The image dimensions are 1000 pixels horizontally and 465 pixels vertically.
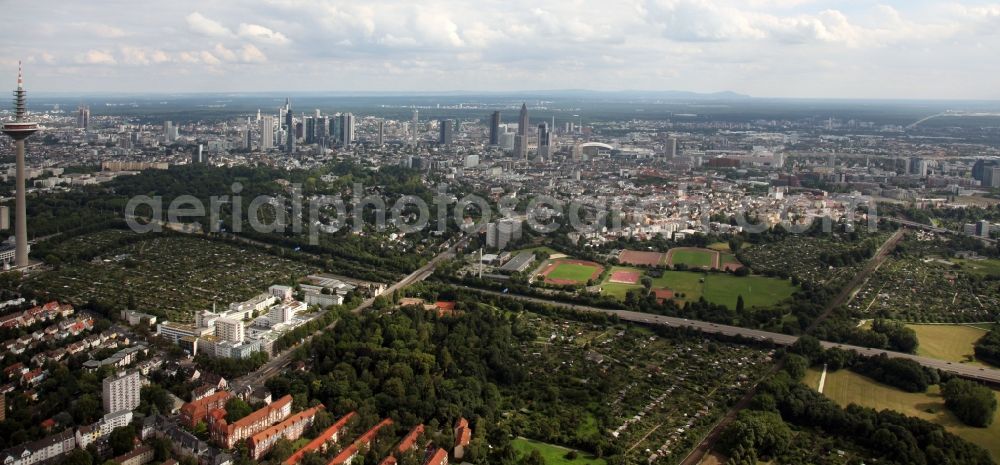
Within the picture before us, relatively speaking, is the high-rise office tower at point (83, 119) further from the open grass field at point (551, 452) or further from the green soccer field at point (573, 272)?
the open grass field at point (551, 452)

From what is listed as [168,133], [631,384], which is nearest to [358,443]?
[631,384]

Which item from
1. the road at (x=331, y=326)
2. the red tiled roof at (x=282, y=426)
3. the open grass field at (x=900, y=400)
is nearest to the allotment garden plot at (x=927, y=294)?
the open grass field at (x=900, y=400)

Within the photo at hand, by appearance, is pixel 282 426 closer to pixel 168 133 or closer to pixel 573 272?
pixel 573 272

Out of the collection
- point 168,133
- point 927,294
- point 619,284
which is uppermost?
point 168,133

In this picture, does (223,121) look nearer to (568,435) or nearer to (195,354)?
(195,354)

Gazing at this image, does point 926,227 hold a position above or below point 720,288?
above

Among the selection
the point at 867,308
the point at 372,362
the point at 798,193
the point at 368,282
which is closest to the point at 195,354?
the point at 372,362

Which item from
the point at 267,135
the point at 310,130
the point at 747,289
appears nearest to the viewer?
the point at 747,289
